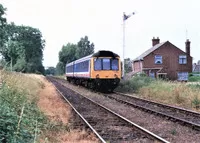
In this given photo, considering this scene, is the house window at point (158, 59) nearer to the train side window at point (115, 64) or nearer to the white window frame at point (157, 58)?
the white window frame at point (157, 58)

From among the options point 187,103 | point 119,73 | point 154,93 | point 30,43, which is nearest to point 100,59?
point 119,73

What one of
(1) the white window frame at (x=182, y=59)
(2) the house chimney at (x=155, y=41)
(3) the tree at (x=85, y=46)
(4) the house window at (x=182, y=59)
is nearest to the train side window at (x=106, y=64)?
(1) the white window frame at (x=182, y=59)

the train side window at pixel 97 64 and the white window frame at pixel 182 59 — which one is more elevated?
the white window frame at pixel 182 59

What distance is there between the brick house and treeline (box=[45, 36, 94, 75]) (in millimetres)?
62310

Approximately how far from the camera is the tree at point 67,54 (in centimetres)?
12181

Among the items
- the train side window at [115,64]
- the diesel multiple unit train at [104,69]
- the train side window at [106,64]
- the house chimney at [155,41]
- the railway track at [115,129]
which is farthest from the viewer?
the house chimney at [155,41]

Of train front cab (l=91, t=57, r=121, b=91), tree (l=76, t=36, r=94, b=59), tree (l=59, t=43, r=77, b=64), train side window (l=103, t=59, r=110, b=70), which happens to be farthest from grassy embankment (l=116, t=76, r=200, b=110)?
tree (l=76, t=36, r=94, b=59)

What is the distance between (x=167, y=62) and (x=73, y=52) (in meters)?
68.1

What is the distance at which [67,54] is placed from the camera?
123 metres

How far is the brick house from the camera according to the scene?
58500 mm

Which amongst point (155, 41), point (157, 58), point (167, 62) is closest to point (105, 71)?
point (157, 58)

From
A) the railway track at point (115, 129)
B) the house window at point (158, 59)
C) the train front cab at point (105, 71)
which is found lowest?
the railway track at point (115, 129)

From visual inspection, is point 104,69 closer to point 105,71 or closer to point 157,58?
point 105,71

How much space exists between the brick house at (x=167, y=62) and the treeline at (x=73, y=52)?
62310mm
